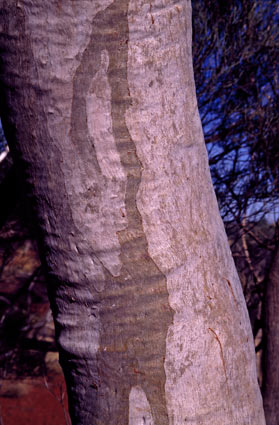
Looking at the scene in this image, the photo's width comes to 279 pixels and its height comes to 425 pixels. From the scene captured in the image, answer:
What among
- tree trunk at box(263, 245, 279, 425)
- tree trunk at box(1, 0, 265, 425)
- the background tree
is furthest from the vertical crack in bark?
the background tree

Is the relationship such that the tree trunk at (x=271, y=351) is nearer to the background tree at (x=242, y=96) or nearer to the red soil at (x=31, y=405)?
the background tree at (x=242, y=96)

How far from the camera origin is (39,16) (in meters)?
0.78

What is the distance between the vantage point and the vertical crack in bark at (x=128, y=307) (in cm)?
79

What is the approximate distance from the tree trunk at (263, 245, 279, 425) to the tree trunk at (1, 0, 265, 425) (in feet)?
6.14

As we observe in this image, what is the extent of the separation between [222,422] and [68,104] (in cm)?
64

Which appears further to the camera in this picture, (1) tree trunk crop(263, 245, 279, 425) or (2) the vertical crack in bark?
(1) tree trunk crop(263, 245, 279, 425)

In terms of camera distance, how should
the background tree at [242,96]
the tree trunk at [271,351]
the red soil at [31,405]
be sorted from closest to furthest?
1. the tree trunk at [271,351]
2. the background tree at [242,96]
3. the red soil at [31,405]

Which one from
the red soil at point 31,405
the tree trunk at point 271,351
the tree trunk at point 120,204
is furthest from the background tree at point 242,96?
the red soil at point 31,405

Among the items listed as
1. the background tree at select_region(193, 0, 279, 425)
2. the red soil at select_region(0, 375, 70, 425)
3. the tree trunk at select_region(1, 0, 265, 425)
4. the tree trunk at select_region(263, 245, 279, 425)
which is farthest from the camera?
the red soil at select_region(0, 375, 70, 425)

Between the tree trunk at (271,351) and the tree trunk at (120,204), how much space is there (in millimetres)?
1870

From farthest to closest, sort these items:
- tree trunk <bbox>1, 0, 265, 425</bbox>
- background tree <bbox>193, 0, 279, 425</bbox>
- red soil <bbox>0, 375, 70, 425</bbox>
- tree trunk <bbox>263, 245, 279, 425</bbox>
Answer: red soil <bbox>0, 375, 70, 425</bbox> < background tree <bbox>193, 0, 279, 425</bbox> < tree trunk <bbox>263, 245, 279, 425</bbox> < tree trunk <bbox>1, 0, 265, 425</bbox>

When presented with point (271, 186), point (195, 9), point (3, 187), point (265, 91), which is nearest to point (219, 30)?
point (195, 9)

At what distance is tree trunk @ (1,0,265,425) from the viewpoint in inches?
30.9

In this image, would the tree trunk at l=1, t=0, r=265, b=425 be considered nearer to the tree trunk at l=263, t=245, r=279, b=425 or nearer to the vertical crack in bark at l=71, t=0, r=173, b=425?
the vertical crack in bark at l=71, t=0, r=173, b=425
